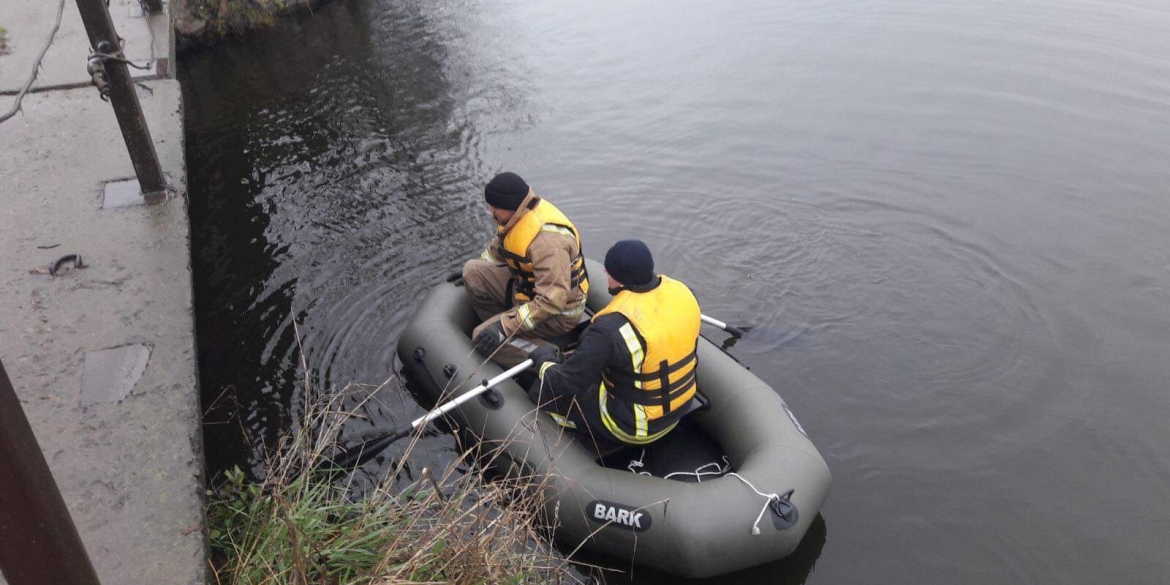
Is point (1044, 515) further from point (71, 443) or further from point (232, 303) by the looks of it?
point (232, 303)

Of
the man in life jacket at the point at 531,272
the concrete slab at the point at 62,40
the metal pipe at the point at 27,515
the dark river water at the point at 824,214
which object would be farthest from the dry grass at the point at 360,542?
the concrete slab at the point at 62,40

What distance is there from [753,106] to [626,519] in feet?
23.0

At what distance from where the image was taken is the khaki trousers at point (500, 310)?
203 inches

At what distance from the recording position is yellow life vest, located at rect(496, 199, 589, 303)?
5.02 metres

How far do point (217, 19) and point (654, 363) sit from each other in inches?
408

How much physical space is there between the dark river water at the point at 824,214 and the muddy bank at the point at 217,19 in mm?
282

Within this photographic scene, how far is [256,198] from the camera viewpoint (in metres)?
8.03

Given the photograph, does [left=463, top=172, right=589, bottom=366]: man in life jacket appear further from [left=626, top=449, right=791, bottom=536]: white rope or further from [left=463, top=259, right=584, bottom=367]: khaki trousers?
[left=626, top=449, right=791, bottom=536]: white rope

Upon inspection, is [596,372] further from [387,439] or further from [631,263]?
[387,439]

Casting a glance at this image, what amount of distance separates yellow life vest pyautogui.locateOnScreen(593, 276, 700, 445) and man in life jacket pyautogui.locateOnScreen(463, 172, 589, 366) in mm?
727

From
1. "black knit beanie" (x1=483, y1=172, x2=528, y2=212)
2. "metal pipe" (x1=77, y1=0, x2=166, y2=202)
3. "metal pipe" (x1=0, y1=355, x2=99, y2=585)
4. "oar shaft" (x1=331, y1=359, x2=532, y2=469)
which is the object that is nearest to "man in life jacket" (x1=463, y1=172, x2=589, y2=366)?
"black knit beanie" (x1=483, y1=172, x2=528, y2=212)

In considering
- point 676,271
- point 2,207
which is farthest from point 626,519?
point 2,207

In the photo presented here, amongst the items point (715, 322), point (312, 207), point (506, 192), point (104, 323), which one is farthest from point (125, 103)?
point (715, 322)

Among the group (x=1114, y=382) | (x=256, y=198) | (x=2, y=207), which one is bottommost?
(x=256, y=198)
